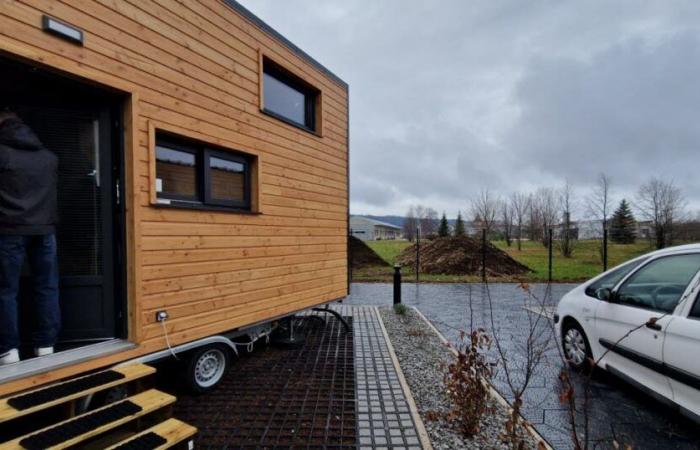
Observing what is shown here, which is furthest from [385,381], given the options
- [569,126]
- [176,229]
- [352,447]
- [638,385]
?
[569,126]

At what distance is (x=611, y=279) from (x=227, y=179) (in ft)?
15.6

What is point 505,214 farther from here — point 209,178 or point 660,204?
point 209,178

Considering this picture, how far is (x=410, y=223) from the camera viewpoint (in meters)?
60.2

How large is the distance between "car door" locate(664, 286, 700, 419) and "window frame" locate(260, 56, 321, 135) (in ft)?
15.5

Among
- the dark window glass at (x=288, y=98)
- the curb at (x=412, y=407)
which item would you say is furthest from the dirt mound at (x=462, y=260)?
the dark window glass at (x=288, y=98)

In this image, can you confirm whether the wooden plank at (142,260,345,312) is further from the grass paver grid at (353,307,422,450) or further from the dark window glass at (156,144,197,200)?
the grass paver grid at (353,307,422,450)

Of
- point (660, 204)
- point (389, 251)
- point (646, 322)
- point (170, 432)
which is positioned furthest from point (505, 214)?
point (170, 432)

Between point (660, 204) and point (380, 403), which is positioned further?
point (660, 204)

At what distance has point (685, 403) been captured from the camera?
8.88 feet

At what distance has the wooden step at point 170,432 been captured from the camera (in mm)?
2094

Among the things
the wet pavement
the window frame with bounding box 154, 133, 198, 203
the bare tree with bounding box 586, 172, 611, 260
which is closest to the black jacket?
the window frame with bounding box 154, 133, 198, 203

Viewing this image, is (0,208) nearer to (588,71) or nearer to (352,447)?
(352,447)

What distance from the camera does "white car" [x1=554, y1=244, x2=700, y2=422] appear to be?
2.70 metres

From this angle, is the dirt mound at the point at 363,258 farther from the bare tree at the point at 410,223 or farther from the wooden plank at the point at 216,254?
the bare tree at the point at 410,223
